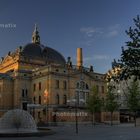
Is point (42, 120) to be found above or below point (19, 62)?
below

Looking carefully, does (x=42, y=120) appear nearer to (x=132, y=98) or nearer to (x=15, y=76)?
(x=15, y=76)

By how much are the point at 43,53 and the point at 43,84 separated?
827 inches

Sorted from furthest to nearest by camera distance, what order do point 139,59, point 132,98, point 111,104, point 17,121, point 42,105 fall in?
point 42,105
point 111,104
point 132,98
point 17,121
point 139,59

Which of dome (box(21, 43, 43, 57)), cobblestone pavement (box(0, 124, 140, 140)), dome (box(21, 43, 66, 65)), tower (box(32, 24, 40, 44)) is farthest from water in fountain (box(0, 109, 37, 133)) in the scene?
tower (box(32, 24, 40, 44))

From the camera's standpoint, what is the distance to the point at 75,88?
91.5m

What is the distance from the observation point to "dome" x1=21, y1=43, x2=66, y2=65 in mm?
103625

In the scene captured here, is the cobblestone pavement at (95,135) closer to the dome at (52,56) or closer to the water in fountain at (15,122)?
the water in fountain at (15,122)

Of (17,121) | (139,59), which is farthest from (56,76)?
(139,59)

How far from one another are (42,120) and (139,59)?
72.3 m

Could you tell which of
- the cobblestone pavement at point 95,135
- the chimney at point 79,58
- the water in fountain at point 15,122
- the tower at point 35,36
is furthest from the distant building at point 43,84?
the water in fountain at point 15,122

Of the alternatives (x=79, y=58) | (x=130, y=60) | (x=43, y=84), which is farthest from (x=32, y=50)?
(x=130, y=60)

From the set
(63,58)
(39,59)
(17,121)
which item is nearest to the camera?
(17,121)

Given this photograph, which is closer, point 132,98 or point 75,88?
point 132,98

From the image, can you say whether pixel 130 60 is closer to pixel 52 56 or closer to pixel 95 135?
pixel 95 135
